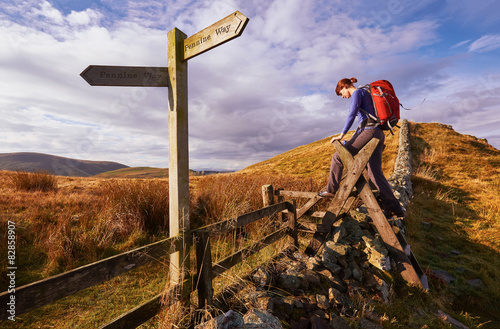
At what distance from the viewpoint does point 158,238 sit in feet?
18.2

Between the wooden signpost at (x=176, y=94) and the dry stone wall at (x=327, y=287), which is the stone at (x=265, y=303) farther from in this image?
the wooden signpost at (x=176, y=94)

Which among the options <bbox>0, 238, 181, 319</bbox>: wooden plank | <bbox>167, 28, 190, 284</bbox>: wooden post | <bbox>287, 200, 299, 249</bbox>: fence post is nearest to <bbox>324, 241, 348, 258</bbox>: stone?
<bbox>287, 200, 299, 249</bbox>: fence post

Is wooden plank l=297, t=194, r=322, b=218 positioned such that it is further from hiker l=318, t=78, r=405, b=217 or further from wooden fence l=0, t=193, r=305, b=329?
wooden fence l=0, t=193, r=305, b=329

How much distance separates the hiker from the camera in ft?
12.6

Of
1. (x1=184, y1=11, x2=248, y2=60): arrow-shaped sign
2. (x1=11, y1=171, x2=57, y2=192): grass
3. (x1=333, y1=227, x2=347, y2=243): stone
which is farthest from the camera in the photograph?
(x1=11, y1=171, x2=57, y2=192): grass

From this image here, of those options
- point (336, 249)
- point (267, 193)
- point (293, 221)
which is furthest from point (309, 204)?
point (336, 249)

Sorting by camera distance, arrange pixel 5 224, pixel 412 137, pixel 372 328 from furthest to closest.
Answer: pixel 412 137 → pixel 5 224 → pixel 372 328

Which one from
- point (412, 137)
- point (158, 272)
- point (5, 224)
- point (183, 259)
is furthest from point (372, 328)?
point (412, 137)

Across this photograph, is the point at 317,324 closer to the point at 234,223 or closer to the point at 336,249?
the point at 234,223

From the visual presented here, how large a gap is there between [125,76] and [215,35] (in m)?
1.12

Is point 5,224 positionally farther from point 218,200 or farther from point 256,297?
point 256,297

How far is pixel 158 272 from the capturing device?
425cm

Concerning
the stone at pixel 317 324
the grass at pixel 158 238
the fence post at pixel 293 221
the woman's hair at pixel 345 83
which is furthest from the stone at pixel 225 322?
the woman's hair at pixel 345 83

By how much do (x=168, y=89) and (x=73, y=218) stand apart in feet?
15.9
